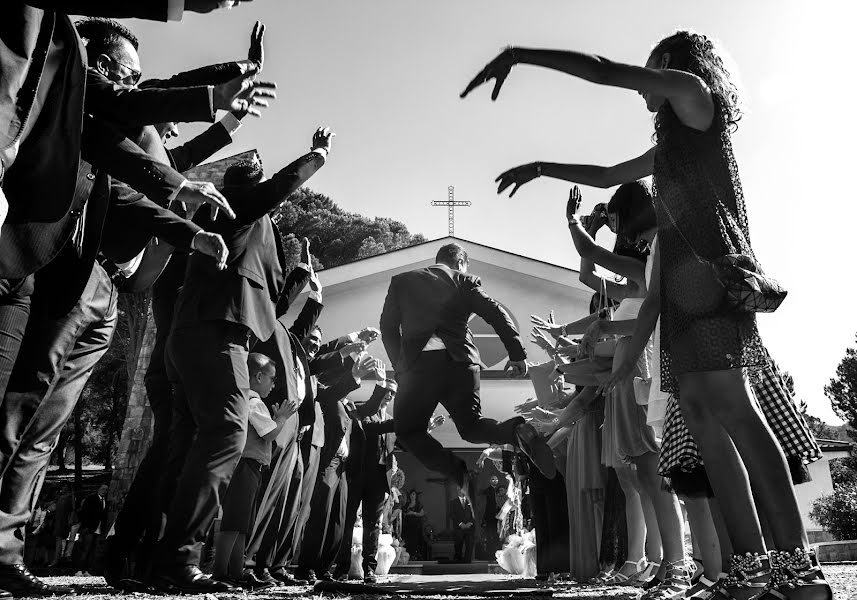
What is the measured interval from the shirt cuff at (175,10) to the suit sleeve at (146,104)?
0.71 metres

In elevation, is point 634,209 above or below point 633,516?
above

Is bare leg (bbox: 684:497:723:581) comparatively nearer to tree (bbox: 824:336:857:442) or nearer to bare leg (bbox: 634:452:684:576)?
bare leg (bbox: 634:452:684:576)

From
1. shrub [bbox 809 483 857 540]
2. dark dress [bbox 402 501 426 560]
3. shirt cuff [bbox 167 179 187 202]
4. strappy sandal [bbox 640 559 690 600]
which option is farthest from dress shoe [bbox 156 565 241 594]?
dark dress [bbox 402 501 426 560]

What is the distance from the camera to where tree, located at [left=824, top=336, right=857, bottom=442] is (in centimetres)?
4294

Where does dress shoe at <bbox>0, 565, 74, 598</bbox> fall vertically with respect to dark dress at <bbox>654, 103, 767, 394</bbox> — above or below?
below

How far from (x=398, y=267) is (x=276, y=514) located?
13.1 meters

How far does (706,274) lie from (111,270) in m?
2.43

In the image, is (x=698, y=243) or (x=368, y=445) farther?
(x=368, y=445)

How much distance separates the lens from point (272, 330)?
3.62 meters

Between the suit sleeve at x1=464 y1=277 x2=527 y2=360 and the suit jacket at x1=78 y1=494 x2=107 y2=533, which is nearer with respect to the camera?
the suit sleeve at x1=464 y1=277 x2=527 y2=360

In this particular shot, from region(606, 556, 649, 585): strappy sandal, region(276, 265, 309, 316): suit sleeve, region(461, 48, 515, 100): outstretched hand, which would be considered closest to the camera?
region(461, 48, 515, 100): outstretched hand

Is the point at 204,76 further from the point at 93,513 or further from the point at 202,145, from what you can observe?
the point at 93,513

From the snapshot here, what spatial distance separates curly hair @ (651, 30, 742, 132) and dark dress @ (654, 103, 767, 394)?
1.4 inches

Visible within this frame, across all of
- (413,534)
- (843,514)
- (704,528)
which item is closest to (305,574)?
(704,528)
